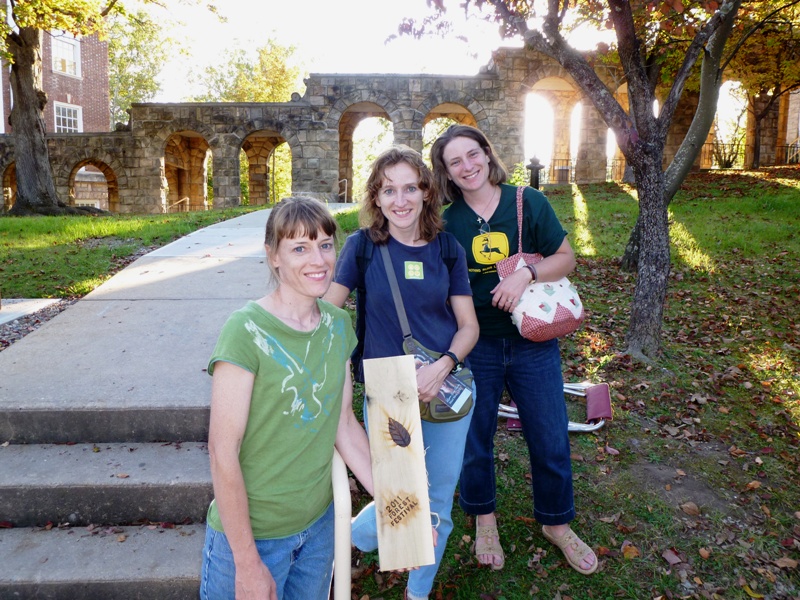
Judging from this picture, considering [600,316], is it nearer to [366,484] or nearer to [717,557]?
[717,557]

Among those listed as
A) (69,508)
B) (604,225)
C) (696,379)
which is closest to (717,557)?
(696,379)

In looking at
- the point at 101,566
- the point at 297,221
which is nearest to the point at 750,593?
the point at 297,221

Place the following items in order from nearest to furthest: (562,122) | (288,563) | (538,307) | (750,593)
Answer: (288,563), (538,307), (750,593), (562,122)

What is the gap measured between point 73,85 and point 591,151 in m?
27.6

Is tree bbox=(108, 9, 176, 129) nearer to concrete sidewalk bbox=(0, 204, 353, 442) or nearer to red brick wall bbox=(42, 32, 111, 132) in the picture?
red brick wall bbox=(42, 32, 111, 132)

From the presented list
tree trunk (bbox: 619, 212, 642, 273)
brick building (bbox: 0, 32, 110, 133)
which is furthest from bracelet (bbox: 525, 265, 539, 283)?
brick building (bbox: 0, 32, 110, 133)

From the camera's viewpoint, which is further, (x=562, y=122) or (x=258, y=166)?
(x=258, y=166)

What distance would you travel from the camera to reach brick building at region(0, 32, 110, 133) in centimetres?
3084

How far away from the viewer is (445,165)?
2861mm

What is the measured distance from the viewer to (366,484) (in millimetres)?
1963

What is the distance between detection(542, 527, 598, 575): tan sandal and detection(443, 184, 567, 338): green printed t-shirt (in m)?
1.21

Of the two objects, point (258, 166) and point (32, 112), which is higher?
point (32, 112)

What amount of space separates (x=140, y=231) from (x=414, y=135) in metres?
11.9

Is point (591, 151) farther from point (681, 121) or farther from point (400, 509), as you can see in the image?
point (400, 509)
